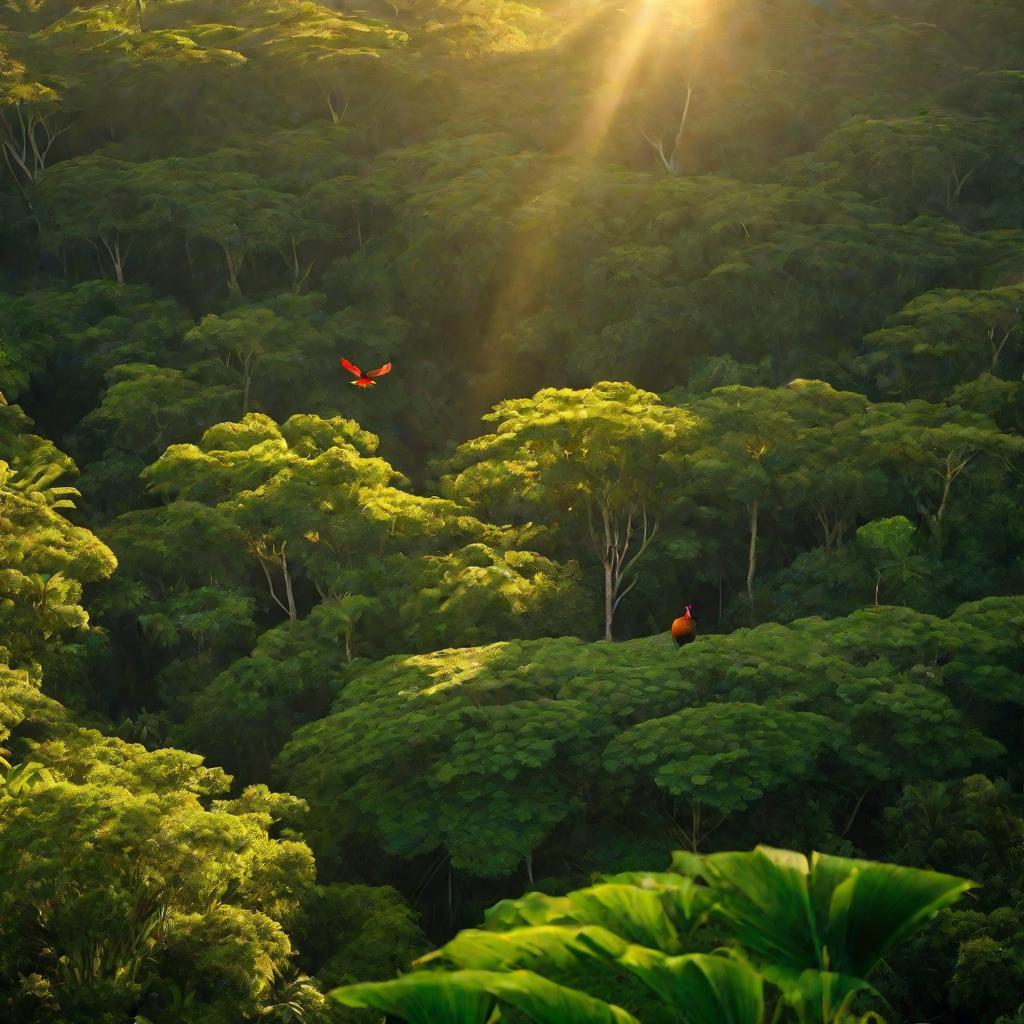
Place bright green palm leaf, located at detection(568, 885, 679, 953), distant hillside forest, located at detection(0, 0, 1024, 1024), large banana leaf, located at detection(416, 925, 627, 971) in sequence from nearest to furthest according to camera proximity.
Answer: large banana leaf, located at detection(416, 925, 627, 971)
bright green palm leaf, located at detection(568, 885, 679, 953)
distant hillside forest, located at detection(0, 0, 1024, 1024)

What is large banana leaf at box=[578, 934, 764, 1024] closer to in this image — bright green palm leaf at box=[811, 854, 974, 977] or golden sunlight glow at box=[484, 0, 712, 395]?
bright green palm leaf at box=[811, 854, 974, 977]

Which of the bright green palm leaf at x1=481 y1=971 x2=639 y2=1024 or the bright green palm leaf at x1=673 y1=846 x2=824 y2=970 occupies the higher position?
the bright green palm leaf at x1=673 y1=846 x2=824 y2=970

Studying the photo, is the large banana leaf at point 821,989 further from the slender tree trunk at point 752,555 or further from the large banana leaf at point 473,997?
the slender tree trunk at point 752,555

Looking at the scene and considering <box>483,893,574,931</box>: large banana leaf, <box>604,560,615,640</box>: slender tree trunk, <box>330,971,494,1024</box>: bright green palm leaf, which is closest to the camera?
<box>330,971,494,1024</box>: bright green palm leaf

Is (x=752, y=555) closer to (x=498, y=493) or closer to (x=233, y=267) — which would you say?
(x=498, y=493)

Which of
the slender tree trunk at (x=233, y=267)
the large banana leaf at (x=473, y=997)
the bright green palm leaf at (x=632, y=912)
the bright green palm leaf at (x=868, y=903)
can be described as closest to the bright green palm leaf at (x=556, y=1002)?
the large banana leaf at (x=473, y=997)

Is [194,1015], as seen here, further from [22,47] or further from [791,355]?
[22,47]

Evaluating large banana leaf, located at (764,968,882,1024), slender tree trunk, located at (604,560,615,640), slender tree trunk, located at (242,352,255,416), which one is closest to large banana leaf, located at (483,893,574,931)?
large banana leaf, located at (764,968,882,1024)
